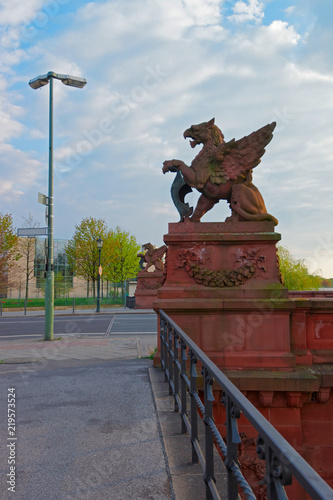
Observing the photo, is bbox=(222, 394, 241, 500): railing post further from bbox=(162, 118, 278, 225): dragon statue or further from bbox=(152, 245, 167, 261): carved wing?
bbox=(152, 245, 167, 261): carved wing

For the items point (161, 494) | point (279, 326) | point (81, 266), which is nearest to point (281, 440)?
point (161, 494)

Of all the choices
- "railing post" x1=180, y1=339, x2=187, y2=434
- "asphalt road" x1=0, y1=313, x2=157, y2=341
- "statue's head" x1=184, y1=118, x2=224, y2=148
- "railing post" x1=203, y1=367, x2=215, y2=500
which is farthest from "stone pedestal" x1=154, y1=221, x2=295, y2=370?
"asphalt road" x1=0, y1=313, x2=157, y2=341

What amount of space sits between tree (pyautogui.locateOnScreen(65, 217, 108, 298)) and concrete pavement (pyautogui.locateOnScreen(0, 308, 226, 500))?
3963 cm

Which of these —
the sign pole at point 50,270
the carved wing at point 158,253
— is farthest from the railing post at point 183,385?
the carved wing at point 158,253

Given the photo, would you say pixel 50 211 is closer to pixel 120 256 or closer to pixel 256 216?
pixel 256 216

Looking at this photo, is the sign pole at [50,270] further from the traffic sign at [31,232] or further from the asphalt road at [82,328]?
the asphalt road at [82,328]

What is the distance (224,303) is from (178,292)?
799 mm

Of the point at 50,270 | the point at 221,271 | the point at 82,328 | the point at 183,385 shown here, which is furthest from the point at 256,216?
the point at 82,328

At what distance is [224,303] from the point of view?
6.51m

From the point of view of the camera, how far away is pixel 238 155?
24.1 ft

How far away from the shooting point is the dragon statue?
721 centimetres

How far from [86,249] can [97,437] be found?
4402 centimetres

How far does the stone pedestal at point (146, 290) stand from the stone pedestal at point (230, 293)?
76.4ft

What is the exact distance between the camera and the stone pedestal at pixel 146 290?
3019cm
